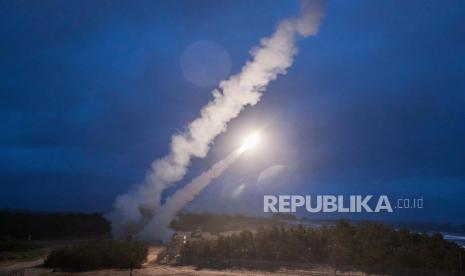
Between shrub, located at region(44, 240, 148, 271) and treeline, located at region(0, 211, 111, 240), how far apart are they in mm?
22558

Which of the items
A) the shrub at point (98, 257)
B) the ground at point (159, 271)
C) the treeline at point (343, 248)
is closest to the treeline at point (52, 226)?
the shrub at point (98, 257)

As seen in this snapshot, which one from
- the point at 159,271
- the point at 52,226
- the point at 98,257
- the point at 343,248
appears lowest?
the point at 159,271

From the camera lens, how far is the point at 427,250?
32.8 m

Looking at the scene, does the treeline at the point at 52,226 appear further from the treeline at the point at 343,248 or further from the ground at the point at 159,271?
the ground at the point at 159,271

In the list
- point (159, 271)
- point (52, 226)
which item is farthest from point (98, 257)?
point (52, 226)

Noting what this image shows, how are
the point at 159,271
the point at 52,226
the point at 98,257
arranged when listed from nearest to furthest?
the point at 159,271 < the point at 98,257 < the point at 52,226

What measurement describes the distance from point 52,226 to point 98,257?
30106mm

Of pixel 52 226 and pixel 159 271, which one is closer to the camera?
pixel 159 271

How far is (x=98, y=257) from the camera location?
36344mm

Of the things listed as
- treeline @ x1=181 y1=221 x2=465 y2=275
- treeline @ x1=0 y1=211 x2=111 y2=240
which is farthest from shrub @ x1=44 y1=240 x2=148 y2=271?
A: treeline @ x1=0 y1=211 x2=111 y2=240

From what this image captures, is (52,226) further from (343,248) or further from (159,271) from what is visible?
(343,248)

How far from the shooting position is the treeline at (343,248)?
106 ft

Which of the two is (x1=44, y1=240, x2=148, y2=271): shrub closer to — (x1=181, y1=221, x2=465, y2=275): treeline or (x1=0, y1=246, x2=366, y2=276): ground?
(x1=0, y1=246, x2=366, y2=276): ground

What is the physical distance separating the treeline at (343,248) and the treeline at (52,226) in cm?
2416
